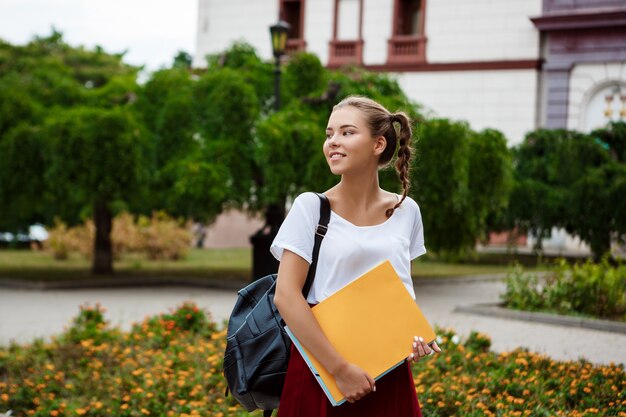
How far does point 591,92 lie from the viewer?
29594mm

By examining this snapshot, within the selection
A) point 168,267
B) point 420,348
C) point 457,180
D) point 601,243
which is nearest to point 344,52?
point 168,267

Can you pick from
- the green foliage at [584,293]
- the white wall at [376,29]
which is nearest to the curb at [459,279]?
the green foliage at [584,293]

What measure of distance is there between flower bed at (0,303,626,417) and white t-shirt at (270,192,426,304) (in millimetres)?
3080

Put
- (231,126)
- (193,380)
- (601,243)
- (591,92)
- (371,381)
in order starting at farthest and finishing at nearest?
1. (591,92)
2. (601,243)
3. (231,126)
4. (193,380)
5. (371,381)

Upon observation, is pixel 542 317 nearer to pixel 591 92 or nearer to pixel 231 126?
pixel 231 126

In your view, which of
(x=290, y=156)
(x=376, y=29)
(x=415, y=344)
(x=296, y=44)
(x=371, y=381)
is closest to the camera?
(x=371, y=381)

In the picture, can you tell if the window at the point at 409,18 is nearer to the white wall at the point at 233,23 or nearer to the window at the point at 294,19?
the window at the point at 294,19

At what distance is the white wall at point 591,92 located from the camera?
29094mm

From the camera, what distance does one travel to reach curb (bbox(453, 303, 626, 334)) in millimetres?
12047

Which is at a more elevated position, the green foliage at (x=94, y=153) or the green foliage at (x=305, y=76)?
the green foliage at (x=305, y=76)

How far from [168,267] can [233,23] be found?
54.0 feet

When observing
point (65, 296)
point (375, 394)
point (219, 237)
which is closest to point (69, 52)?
point (219, 237)

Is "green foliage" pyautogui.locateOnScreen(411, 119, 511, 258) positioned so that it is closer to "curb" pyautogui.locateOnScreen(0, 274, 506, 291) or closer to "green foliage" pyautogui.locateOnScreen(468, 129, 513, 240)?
"green foliage" pyautogui.locateOnScreen(468, 129, 513, 240)

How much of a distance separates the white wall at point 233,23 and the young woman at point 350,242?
109 ft
